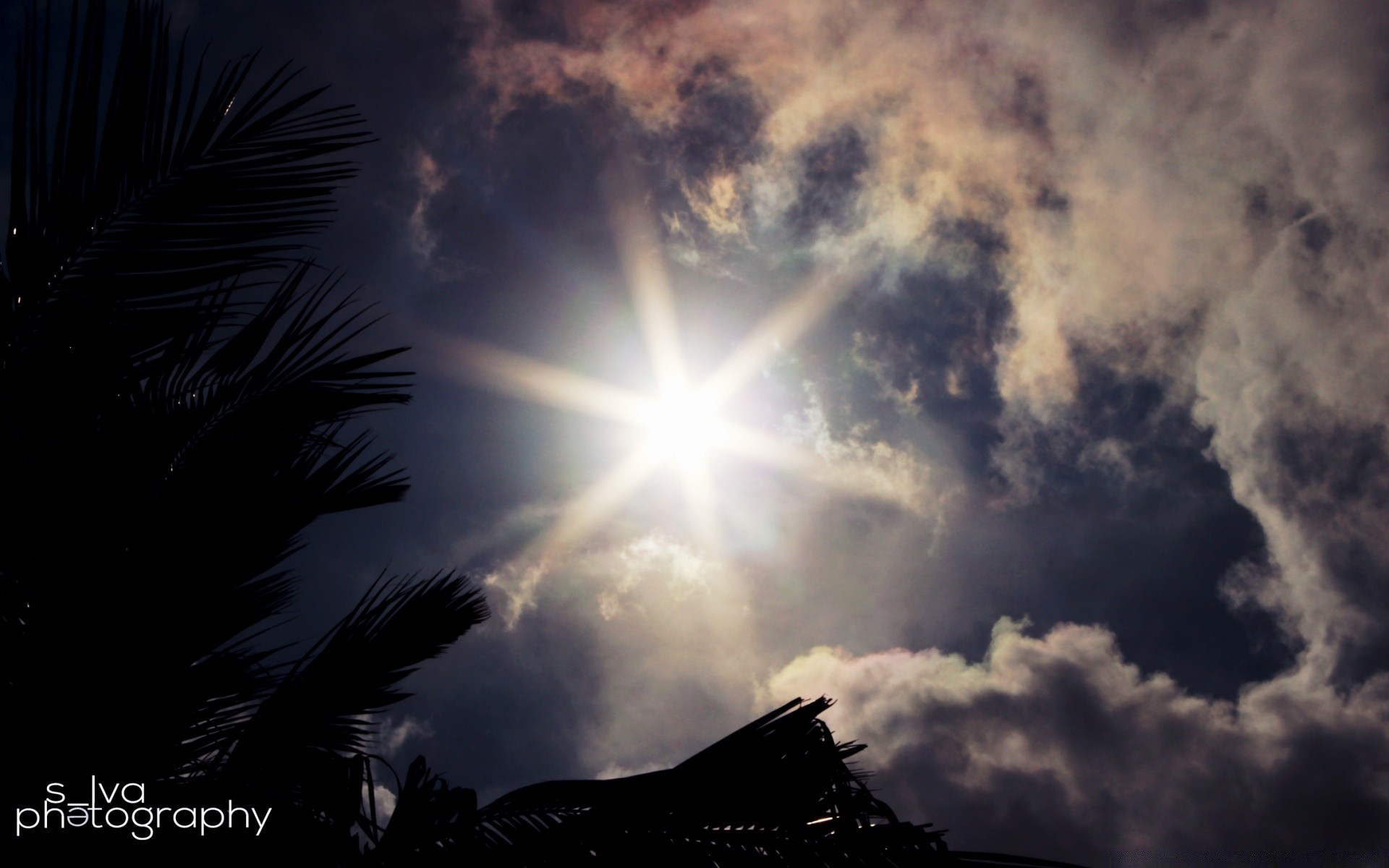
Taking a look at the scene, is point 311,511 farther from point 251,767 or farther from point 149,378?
point 251,767

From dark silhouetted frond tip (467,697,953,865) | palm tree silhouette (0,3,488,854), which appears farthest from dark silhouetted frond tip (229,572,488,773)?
dark silhouetted frond tip (467,697,953,865)

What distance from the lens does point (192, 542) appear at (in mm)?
3199

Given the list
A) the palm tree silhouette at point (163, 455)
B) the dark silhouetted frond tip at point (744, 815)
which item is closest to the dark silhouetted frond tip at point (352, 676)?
the palm tree silhouette at point (163, 455)

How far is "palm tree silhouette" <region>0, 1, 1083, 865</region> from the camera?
2287mm

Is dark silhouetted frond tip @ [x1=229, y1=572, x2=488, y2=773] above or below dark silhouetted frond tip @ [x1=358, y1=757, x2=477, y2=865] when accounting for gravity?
above

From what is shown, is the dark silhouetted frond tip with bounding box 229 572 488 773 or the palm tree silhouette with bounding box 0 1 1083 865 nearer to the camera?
the palm tree silhouette with bounding box 0 1 1083 865

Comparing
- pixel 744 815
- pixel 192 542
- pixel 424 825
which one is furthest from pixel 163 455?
pixel 744 815

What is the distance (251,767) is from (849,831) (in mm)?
2779

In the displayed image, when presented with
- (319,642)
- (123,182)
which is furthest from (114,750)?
(123,182)

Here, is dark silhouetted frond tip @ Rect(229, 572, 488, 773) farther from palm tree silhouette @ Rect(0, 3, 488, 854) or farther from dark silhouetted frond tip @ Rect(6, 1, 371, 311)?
dark silhouetted frond tip @ Rect(6, 1, 371, 311)

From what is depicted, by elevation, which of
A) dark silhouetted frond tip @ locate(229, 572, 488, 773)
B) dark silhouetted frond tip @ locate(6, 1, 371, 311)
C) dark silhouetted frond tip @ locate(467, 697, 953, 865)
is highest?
dark silhouetted frond tip @ locate(6, 1, 371, 311)

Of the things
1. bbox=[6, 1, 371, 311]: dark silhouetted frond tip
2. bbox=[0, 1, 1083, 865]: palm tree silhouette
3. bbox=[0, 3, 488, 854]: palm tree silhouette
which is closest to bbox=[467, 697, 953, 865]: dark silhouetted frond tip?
bbox=[0, 1, 1083, 865]: palm tree silhouette

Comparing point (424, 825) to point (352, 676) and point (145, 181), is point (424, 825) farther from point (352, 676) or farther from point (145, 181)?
point (145, 181)

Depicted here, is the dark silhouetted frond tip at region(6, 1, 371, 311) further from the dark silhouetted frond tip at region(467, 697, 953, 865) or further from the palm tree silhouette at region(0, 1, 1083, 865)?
the dark silhouetted frond tip at region(467, 697, 953, 865)
